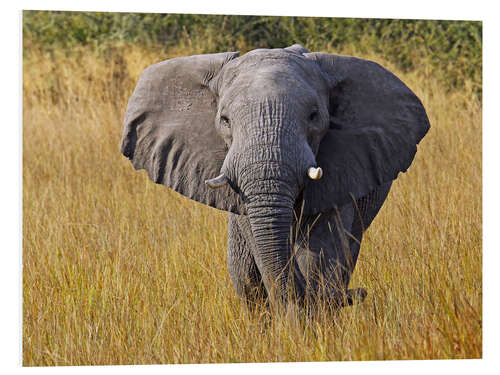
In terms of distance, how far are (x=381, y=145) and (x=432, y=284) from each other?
0.82 meters

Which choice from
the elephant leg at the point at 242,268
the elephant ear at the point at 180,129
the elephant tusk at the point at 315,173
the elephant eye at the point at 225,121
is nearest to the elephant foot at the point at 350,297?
the elephant leg at the point at 242,268

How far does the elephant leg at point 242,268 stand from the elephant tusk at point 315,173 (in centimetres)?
76

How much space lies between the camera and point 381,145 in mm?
3602

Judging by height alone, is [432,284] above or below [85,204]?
below

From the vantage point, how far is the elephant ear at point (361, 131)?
3.50m

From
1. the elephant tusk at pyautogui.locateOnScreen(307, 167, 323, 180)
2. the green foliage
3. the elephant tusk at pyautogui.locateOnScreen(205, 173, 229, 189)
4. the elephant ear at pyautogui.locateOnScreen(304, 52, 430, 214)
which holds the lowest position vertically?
the elephant tusk at pyautogui.locateOnScreen(205, 173, 229, 189)

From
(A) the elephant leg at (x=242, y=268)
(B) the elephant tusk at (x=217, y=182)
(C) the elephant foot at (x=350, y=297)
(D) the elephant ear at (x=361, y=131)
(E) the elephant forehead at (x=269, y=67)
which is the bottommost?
(C) the elephant foot at (x=350, y=297)

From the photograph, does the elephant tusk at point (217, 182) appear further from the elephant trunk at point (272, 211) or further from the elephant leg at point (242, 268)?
the elephant leg at point (242, 268)

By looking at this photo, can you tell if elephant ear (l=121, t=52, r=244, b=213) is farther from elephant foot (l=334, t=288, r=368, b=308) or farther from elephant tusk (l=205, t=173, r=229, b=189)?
elephant foot (l=334, t=288, r=368, b=308)

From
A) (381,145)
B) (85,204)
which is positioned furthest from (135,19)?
(381,145)

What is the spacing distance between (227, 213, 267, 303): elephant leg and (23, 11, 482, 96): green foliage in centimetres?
123

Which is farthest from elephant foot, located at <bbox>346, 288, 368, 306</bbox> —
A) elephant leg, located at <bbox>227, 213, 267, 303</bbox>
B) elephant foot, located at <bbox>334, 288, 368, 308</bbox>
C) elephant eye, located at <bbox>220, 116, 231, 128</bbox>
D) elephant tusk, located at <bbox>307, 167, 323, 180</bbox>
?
elephant eye, located at <bbox>220, 116, 231, 128</bbox>

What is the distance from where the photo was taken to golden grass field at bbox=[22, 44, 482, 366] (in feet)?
12.2

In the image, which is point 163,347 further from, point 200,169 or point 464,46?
point 464,46
